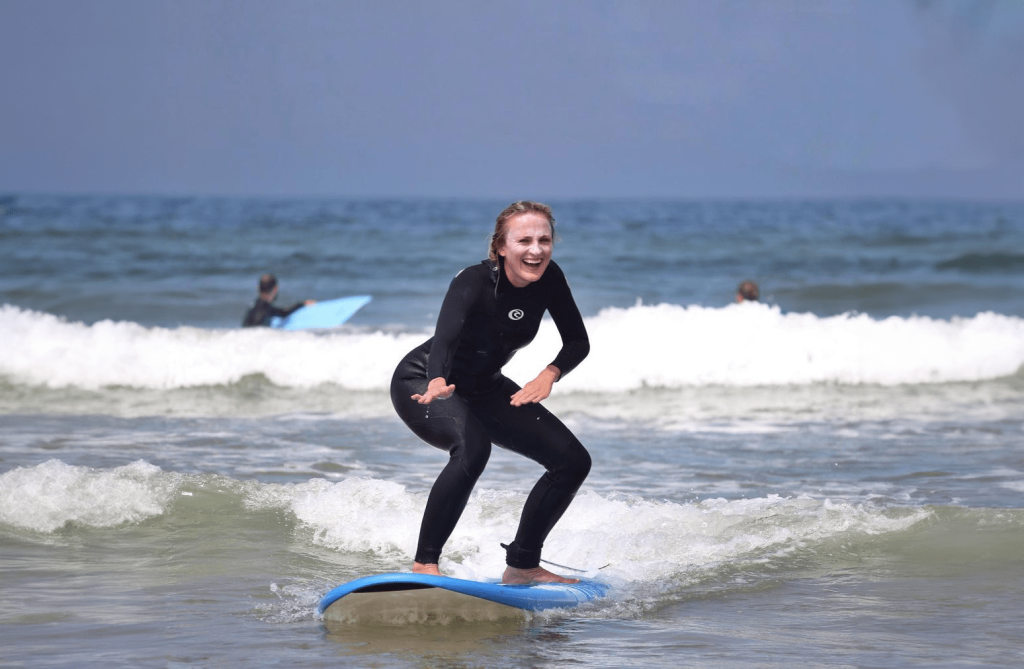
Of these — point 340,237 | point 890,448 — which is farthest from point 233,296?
point 890,448

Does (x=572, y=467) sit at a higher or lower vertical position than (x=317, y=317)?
lower

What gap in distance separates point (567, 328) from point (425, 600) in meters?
1.26

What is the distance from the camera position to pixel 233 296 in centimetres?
2280

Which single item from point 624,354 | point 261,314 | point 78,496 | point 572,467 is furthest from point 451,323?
point 261,314

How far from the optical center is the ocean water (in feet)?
15.4

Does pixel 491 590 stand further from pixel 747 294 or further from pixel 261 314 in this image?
pixel 261 314

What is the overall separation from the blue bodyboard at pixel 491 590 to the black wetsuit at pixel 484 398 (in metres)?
0.14

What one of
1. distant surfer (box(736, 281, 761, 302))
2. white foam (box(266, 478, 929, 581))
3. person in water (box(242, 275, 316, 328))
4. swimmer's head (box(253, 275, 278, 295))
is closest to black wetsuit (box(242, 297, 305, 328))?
person in water (box(242, 275, 316, 328))

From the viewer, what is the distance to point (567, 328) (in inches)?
194

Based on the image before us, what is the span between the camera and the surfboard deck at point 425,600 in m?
4.68

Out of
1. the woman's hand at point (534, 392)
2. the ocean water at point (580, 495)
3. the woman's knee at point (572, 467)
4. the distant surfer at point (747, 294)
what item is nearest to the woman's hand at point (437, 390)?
the woman's hand at point (534, 392)

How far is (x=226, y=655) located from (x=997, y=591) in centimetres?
349

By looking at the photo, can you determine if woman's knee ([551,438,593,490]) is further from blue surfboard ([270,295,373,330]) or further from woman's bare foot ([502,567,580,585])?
blue surfboard ([270,295,373,330])

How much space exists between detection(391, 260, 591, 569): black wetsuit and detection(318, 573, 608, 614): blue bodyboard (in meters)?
0.14
